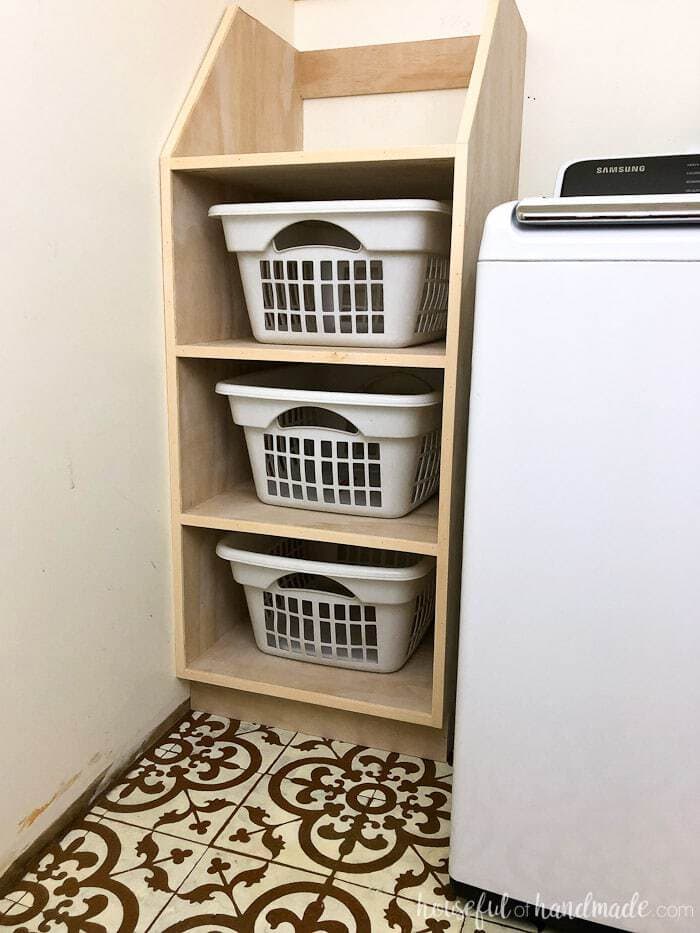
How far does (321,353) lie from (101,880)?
33.5 inches

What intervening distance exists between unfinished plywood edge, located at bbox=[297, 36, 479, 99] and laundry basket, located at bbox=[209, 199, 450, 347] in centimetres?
47

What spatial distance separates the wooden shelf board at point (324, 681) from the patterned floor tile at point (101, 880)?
0.31 meters

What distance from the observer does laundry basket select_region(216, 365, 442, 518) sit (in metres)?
1.30

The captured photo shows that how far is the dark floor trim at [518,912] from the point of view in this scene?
1017mm

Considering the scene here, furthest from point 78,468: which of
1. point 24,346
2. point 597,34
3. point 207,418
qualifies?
point 597,34

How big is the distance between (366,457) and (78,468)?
47 centimetres

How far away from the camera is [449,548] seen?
4.16 feet

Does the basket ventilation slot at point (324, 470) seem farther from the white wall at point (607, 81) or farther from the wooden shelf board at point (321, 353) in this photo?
the white wall at point (607, 81)

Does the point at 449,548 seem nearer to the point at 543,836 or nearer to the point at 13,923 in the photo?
the point at 543,836

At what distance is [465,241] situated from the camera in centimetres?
117

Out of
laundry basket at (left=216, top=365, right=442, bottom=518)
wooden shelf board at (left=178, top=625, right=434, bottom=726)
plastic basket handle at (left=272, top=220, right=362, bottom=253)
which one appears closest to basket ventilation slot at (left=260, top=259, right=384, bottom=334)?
laundry basket at (left=216, top=365, right=442, bottom=518)

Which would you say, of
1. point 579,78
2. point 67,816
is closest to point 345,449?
point 67,816

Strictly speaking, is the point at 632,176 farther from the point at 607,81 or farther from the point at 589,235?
the point at 607,81

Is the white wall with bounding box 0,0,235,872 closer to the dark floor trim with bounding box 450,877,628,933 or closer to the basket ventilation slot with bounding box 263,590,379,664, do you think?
the basket ventilation slot with bounding box 263,590,379,664
